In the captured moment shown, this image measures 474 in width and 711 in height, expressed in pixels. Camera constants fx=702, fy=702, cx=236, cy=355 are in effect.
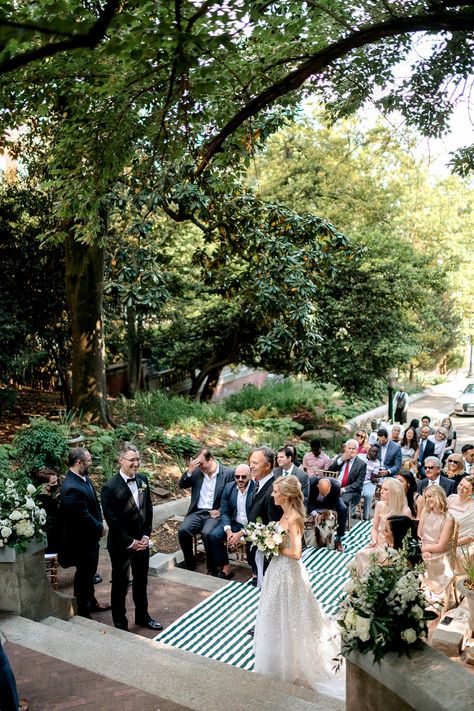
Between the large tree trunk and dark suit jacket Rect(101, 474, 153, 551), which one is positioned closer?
dark suit jacket Rect(101, 474, 153, 551)

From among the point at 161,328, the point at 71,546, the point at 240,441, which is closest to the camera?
the point at 71,546

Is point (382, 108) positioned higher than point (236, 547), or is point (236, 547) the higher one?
point (382, 108)

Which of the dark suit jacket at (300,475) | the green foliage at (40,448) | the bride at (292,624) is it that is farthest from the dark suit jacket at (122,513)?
the green foliage at (40,448)

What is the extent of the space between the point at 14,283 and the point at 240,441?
629 cm

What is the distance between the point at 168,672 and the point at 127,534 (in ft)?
6.05

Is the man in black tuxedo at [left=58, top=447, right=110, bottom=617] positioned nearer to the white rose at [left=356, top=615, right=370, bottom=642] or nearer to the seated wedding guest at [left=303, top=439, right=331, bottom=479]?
the white rose at [left=356, top=615, right=370, bottom=642]

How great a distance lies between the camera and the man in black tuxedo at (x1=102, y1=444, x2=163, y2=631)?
7.02 metres

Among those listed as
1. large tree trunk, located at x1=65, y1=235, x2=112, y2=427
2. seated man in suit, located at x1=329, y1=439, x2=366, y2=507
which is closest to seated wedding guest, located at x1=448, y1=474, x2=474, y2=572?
seated man in suit, located at x1=329, y1=439, x2=366, y2=507

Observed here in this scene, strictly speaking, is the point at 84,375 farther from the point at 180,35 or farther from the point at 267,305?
the point at 180,35

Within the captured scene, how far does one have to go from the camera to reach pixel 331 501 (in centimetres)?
1032

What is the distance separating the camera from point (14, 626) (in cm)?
624

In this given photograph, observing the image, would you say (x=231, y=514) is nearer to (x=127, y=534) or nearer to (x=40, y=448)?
(x=127, y=534)

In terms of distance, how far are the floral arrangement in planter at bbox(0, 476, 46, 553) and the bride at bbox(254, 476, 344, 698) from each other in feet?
7.18

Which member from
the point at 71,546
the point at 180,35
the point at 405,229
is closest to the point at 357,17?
the point at 180,35
